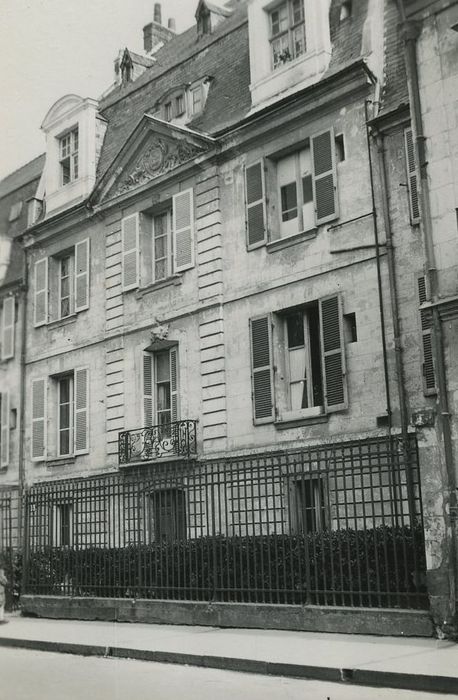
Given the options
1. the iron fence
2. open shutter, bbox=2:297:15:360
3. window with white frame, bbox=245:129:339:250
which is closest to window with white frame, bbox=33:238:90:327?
open shutter, bbox=2:297:15:360

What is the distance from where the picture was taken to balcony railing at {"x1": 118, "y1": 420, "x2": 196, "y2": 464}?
18703 millimetres

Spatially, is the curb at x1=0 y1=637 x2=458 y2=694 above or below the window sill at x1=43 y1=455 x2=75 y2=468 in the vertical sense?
below

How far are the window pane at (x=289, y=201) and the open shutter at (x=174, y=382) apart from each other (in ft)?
13.5

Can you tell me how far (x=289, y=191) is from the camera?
708 inches

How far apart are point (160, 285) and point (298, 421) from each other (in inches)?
213

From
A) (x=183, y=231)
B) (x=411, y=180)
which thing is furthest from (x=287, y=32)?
(x=411, y=180)

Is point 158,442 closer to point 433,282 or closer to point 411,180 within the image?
point 411,180

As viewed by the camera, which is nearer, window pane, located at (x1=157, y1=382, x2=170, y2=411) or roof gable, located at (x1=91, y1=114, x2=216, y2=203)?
Answer: roof gable, located at (x1=91, y1=114, x2=216, y2=203)

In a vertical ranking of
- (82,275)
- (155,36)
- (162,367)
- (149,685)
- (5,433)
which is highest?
(155,36)

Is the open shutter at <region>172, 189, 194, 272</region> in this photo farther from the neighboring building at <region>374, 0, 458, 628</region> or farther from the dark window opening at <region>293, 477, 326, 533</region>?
the dark window opening at <region>293, 477, 326, 533</region>

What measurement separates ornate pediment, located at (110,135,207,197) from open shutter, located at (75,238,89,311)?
1708 millimetres

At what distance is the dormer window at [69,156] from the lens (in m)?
23.5

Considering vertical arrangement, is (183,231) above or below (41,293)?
above

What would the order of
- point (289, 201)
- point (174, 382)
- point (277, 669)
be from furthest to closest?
point (174, 382) → point (289, 201) → point (277, 669)
